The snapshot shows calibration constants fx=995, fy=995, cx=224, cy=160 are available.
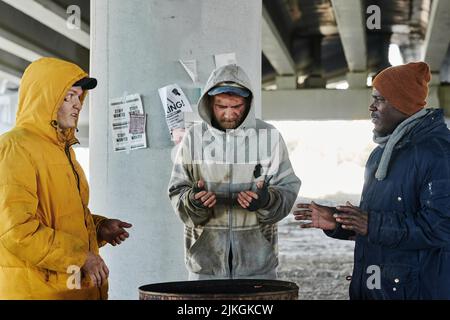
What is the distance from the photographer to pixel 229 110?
4.94m

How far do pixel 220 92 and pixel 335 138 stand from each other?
862 inches

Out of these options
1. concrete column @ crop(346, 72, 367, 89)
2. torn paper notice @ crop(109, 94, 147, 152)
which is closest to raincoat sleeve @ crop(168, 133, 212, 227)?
torn paper notice @ crop(109, 94, 147, 152)

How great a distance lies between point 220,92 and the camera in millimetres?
4930

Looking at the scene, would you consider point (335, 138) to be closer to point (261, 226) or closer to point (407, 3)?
point (407, 3)

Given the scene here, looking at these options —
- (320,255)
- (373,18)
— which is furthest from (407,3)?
(373,18)

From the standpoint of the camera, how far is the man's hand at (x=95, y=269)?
449 cm

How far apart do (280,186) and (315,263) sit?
49.7 feet

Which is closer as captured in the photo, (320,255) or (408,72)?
(408,72)

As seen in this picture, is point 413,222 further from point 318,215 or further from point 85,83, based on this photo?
point 85,83

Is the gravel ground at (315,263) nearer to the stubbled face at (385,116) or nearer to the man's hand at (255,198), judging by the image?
the stubbled face at (385,116)

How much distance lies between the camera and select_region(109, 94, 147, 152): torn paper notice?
6.18 meters

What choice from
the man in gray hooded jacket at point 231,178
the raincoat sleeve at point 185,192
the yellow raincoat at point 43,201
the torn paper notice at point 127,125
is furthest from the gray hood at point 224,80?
the torn paper notice at point 127,125

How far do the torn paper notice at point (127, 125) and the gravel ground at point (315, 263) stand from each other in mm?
8609

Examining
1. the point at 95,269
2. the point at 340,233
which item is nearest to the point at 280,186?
the point at 340,233
